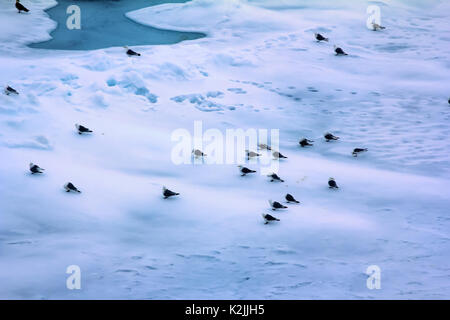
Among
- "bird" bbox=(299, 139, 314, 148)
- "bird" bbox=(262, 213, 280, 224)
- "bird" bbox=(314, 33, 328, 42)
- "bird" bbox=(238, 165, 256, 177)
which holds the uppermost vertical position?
"bird" bbox=(314, 33, 328, 42)

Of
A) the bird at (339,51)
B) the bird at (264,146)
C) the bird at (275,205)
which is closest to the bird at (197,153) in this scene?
the bird at (264,146)

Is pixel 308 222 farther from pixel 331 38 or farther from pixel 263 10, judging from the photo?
pixel 263 10

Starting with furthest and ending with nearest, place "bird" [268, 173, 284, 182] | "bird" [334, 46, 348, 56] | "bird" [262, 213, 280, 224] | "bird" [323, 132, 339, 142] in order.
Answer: "bird" [334, 46, 348, 56]
"bird" [323, 132, 339, 142]
"bird" [268, 173, 284, 182]
"bird" [262, 213, 280, 224]

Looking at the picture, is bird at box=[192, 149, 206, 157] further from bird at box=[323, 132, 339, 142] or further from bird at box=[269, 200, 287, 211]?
bird at box=[323, 132, 339, 142]

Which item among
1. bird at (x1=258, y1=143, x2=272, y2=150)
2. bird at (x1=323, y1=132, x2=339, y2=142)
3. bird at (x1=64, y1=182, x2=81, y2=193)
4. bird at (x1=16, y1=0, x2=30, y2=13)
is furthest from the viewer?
bird at (x1=16, y1=0, x2=30, y2=13)

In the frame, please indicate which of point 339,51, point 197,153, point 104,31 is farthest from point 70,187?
point 104,31

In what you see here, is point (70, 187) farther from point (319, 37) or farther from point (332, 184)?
point (319, 37)

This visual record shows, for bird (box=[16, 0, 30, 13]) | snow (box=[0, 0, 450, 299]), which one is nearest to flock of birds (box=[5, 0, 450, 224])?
snow (box=[0, 0, 450, 299])
